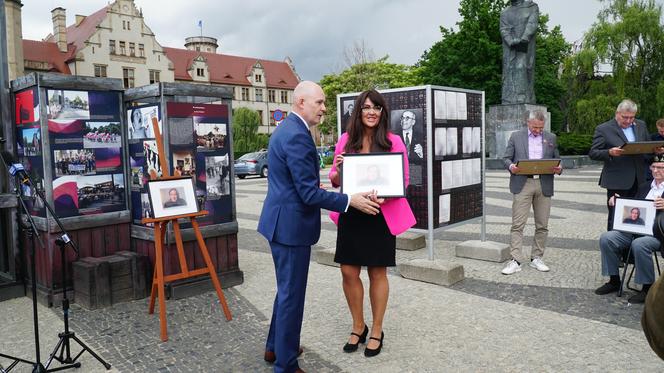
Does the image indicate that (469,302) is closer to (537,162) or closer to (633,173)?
(537,162)

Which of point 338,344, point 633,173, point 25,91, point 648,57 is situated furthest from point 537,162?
point 648,57

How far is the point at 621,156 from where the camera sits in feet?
20.2

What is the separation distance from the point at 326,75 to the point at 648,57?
102 feet

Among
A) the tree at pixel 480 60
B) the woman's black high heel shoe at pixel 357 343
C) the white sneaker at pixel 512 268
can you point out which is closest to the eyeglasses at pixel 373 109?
the woman's black high heel shoe at pixel 357 343

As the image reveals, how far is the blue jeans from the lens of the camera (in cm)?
507

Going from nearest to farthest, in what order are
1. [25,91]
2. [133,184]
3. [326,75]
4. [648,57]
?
[25,91] < [133,184] < [648,57] < [326,75]

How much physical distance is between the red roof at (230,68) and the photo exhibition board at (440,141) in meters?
65.4

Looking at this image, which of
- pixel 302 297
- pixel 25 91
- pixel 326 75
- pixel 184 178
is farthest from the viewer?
pixel 326 75

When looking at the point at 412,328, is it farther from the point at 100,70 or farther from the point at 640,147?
the point at 100,70

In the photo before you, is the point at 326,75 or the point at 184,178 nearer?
the point at 184,178

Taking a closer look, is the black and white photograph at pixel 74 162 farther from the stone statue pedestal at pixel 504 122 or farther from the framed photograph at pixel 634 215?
the stone statue pedestal at pixel 504 122

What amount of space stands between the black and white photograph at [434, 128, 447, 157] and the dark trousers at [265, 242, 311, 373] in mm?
3490

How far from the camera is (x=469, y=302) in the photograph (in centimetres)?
529

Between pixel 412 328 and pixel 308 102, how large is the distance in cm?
222
